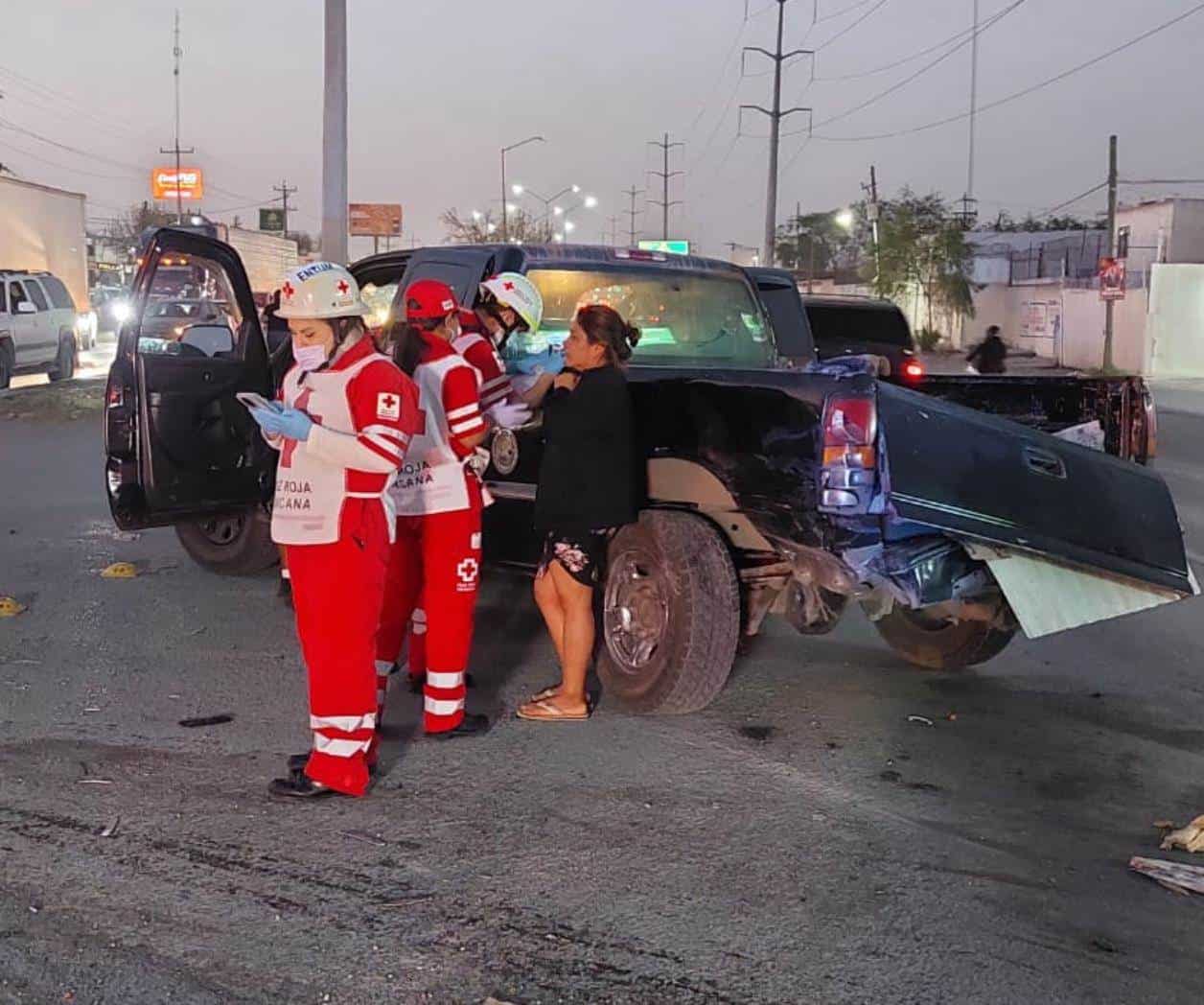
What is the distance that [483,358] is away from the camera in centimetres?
530

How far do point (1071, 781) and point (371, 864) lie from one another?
Answer: 2.55 meters

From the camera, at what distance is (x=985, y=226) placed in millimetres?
79000

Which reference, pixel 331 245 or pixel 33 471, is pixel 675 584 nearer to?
pixel 33 471

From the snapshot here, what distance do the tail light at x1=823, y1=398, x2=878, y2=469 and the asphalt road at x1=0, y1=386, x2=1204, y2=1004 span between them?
1.18 metres

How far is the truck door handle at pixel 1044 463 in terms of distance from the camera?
186 inches

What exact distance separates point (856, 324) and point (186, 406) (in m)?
9.07

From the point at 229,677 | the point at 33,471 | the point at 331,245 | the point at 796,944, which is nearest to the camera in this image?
the point at 796,944

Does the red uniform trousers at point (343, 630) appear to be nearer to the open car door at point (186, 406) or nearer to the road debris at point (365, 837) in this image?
the road debris at point (365, 837)

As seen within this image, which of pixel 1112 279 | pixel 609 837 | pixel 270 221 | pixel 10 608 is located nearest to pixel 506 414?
pixel 609 837

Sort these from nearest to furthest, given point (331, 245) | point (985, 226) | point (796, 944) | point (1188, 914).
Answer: point (796, 944) < point (1188, 914) < point (331, 245) < point (985, 226)

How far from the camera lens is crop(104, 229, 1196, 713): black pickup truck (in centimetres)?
455

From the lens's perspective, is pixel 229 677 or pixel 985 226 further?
pixel 985 226

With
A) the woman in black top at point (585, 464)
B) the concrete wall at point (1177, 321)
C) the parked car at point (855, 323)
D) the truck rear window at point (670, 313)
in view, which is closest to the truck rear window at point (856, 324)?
the parked car at point (855, 323)

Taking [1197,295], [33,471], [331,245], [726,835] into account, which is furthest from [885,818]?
[1197,295]
